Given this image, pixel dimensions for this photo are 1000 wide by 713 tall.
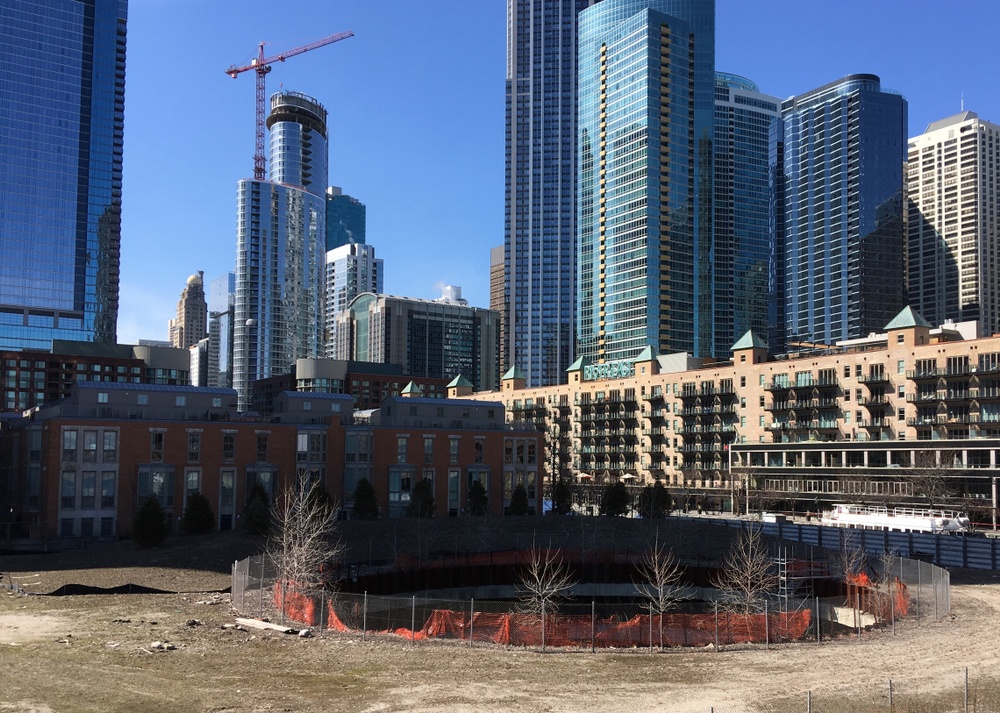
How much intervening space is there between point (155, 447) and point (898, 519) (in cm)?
7777

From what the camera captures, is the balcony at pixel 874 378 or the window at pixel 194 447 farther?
the balcony at pixel 874 378

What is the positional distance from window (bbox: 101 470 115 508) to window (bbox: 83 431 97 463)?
6.03 feet

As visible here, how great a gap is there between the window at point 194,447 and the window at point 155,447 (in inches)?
117

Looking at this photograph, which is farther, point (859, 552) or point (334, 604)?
point (859, 552)

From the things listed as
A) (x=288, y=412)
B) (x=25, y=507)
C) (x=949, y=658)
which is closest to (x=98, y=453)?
(x=25, y=507)

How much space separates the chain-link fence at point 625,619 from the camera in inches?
1804

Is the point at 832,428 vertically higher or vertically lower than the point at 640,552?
higher

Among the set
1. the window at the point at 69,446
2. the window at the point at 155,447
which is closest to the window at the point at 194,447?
the window at the point at 155,447

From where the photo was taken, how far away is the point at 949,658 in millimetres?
41906

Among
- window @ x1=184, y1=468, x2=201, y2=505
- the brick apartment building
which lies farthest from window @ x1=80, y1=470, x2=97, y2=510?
window @ x1=184, y1=468, x2=201, y2=505

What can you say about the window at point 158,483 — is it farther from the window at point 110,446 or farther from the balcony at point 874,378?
the balcony at point 874,378

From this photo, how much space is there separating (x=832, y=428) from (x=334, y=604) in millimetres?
95797

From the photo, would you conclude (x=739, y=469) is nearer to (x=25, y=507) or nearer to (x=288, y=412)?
(x=288, y=412)

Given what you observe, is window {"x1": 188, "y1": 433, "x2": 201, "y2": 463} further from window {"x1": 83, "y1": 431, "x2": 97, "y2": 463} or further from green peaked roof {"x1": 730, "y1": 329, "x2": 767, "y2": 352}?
green peaked roof {"x1": 730, "y1": 329, "x2": 767, "y2": 352}
